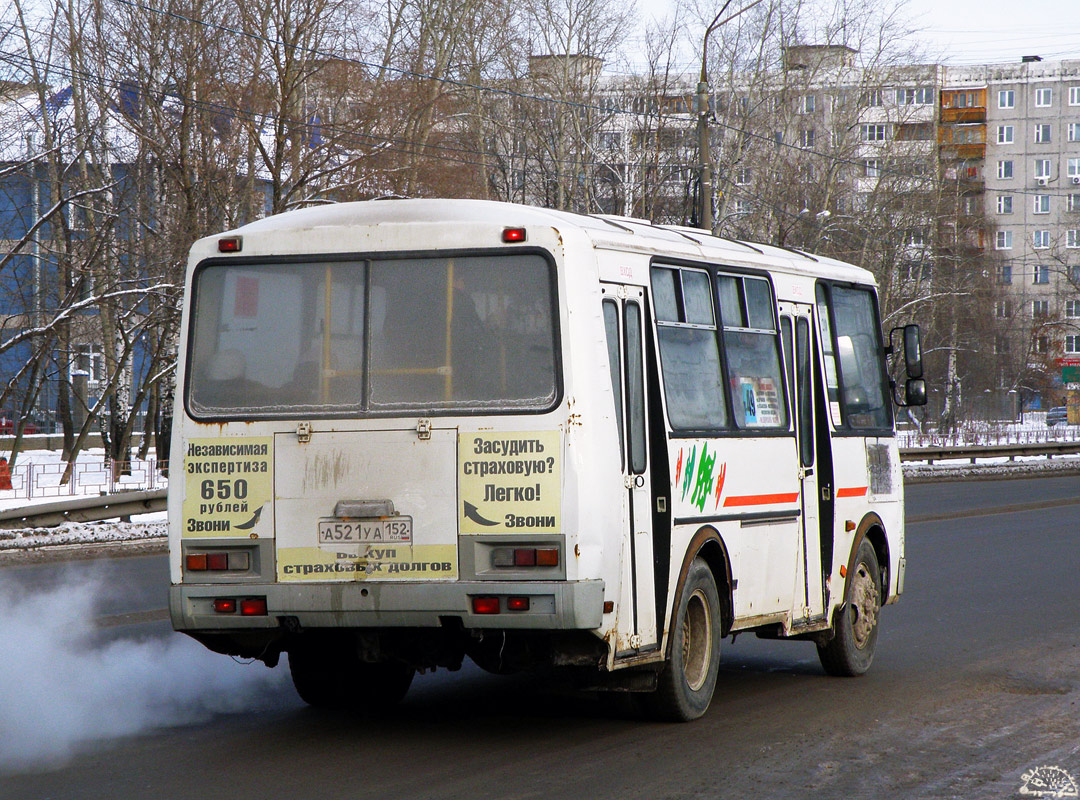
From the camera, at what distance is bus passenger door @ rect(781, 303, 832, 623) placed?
30.3 feet

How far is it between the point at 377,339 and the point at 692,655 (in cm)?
242

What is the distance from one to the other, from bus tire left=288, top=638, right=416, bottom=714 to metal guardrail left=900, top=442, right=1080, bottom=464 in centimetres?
3314

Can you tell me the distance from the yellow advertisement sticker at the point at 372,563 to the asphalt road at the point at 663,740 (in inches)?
32.9

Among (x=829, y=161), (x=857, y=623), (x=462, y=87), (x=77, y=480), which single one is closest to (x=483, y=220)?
(x=857, y=623)

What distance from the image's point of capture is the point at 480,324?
23.5ft

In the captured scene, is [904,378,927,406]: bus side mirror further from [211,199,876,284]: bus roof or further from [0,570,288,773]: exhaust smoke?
[0,570,288,773]: exhaust smoke

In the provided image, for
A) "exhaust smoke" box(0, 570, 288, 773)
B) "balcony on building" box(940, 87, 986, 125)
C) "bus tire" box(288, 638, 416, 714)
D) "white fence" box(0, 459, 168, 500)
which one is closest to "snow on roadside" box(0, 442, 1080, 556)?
"white fence" box(0, 459, 168, 500)

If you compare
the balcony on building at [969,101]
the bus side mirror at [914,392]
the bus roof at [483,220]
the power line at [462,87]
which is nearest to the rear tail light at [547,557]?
the bus roof at [483,220]

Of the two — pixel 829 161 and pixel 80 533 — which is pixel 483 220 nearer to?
pixel 80 533

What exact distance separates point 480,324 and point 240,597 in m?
1.71

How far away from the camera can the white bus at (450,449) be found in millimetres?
6898

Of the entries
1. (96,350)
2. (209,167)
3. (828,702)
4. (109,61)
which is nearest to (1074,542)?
(828,702)

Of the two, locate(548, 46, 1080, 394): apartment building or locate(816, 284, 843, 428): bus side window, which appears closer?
locate(816, 284, 843, 428): bus side window

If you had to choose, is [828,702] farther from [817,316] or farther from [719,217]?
[719,217]
